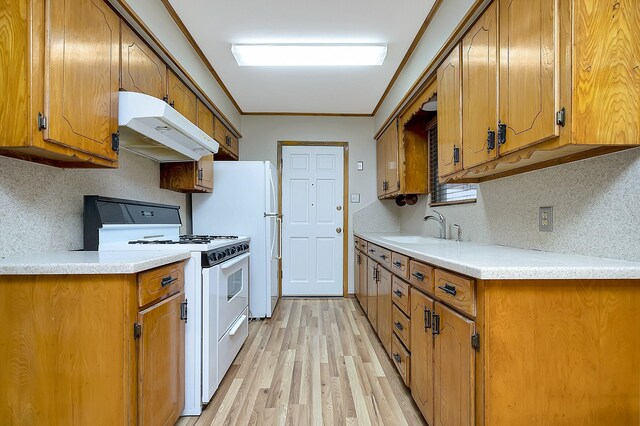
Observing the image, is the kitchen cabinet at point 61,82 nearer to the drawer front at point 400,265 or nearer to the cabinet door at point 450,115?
the drawer front at point 400,265

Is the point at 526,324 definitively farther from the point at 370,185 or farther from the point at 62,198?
the point at 370,185

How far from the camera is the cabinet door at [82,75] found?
1.33 m

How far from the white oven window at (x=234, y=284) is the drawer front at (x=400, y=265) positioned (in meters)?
1.13

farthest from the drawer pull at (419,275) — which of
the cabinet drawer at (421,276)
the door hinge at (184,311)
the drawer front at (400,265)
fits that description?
→ the door hinge at (184,311)

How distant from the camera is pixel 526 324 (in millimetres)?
1113

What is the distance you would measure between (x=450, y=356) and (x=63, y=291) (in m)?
1.49

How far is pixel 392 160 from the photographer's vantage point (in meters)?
3.63

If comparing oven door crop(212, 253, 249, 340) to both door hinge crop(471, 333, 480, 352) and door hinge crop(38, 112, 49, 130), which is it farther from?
door hinge crop(471, 333, 480, 352)

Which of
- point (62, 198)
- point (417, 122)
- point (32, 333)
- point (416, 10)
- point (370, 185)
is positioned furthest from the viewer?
point (370, 185)

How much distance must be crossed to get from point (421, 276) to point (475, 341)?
1.86 feet

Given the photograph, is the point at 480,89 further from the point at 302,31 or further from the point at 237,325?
the point at 237,325

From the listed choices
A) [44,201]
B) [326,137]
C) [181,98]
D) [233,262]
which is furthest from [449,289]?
[326,137]

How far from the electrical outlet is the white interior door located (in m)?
2.91

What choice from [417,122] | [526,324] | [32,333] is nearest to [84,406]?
[32,333]
